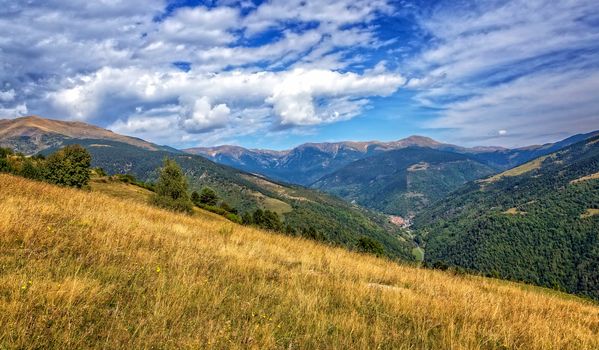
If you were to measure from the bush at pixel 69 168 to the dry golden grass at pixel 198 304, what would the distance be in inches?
2230

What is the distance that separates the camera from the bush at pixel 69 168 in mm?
57312

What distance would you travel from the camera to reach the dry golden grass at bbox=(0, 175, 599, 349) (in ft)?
13.5

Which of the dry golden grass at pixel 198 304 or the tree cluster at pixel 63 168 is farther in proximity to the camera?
the tree cluster at pixel 63 168

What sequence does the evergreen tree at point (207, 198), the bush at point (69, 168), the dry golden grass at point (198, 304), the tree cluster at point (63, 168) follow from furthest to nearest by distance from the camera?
1. the evergreen tree at point (207, 198)
2. the bush at point (69, 168)
3. the tree cluster at point (63, 168)
4. the dry golden grass at point (198, 304)

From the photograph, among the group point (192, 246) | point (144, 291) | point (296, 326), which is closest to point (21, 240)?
point (144, 291)

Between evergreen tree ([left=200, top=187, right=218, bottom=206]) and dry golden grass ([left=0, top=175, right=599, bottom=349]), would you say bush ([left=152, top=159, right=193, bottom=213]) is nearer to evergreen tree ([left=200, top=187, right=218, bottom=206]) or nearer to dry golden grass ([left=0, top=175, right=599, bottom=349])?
evergreen tree ([left=200, top=187, right=218, bottom=206])

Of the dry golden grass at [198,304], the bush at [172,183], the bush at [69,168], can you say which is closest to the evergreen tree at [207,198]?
the bush at [172,183]

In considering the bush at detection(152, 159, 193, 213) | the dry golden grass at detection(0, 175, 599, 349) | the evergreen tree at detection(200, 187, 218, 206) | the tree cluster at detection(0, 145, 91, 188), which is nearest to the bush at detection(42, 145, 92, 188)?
the tree cluster at detection(0, 145, 91, 188)

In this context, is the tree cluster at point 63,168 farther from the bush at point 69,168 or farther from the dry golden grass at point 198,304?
the dry golden grass at point 198,304

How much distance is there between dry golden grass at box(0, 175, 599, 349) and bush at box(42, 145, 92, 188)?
5664 cm

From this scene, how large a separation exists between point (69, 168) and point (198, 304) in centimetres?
6454

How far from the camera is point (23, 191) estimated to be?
12008 millimetres

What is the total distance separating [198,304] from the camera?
532 cm

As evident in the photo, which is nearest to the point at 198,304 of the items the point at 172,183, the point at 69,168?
the point at 69,168
